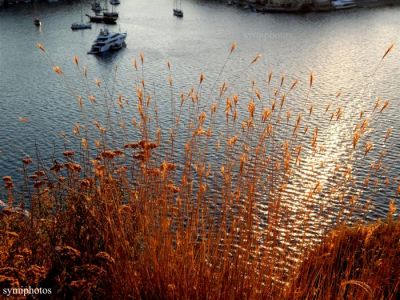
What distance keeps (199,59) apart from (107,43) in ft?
31.3

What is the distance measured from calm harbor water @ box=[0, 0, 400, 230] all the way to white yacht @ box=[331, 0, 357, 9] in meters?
3.59

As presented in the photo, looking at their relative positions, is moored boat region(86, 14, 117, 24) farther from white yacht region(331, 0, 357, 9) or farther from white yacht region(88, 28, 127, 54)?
white yacht region(331, 0, 357, 9)

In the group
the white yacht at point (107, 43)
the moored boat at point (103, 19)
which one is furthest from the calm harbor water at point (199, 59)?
the white yacht at point (107, 43)

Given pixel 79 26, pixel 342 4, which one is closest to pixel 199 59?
pixel 79 26

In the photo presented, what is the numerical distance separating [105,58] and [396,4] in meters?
51.2

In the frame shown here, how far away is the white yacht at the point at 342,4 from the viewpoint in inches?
2921

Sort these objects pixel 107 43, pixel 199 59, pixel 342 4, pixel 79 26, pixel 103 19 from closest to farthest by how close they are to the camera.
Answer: pixel 199 59
pixel 107 43
pixel 79 26
pixel 103 19
pixel 342 4

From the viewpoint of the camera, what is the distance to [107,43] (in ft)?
154

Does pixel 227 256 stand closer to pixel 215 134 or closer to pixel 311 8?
A: pixel 215 134

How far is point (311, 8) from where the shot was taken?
74125mm

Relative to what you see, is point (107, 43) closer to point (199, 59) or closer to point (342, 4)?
point (199, 59)

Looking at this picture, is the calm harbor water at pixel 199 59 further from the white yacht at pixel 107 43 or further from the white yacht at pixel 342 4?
the white yacht at pixel 342 4

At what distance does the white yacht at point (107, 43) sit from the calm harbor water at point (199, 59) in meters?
1.20

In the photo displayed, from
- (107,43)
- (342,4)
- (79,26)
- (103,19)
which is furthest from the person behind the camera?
(342,4)
